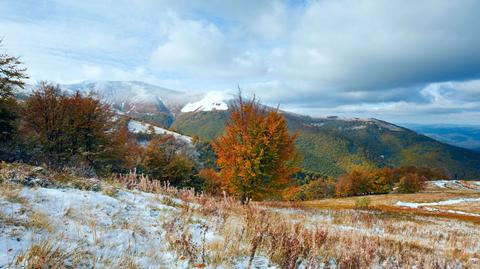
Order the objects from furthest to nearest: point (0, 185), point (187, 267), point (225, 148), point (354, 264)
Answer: point (225, 148)
point (0, 185)
point (354, 264)
point (187, 267)

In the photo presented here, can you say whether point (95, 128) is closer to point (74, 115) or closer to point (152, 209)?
point (74, 115)

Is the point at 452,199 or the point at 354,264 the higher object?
the point at 354,264

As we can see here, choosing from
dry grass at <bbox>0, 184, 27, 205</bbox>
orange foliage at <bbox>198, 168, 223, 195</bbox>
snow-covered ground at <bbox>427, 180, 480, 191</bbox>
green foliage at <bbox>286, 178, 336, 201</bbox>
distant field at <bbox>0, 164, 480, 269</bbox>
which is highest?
dry grass at <bbox>0, 184, 27, 205</bbox>

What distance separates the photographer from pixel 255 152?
56.2 ft

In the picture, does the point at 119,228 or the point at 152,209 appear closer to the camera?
the point at 119,228

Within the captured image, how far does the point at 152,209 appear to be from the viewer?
21.4 ft

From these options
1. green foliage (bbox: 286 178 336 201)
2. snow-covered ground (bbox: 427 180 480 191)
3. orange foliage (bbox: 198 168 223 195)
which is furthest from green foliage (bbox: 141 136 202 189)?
snow-covered ground (bbox: 427 180 480 191)

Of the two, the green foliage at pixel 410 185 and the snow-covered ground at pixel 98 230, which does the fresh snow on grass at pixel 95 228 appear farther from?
the green foliage at pixel 410 185

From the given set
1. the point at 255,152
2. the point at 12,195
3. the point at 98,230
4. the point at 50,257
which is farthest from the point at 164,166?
the point at 50,257

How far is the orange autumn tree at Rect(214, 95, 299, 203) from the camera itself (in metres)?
17.1

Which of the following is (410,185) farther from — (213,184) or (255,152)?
Result: (255,152)

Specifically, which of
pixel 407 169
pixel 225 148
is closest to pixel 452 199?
pixel 225 148

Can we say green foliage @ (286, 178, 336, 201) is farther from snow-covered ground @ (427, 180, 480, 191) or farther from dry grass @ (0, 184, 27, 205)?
dry grass @ (0, 184, 27, 205)

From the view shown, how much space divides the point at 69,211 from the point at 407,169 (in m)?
147
